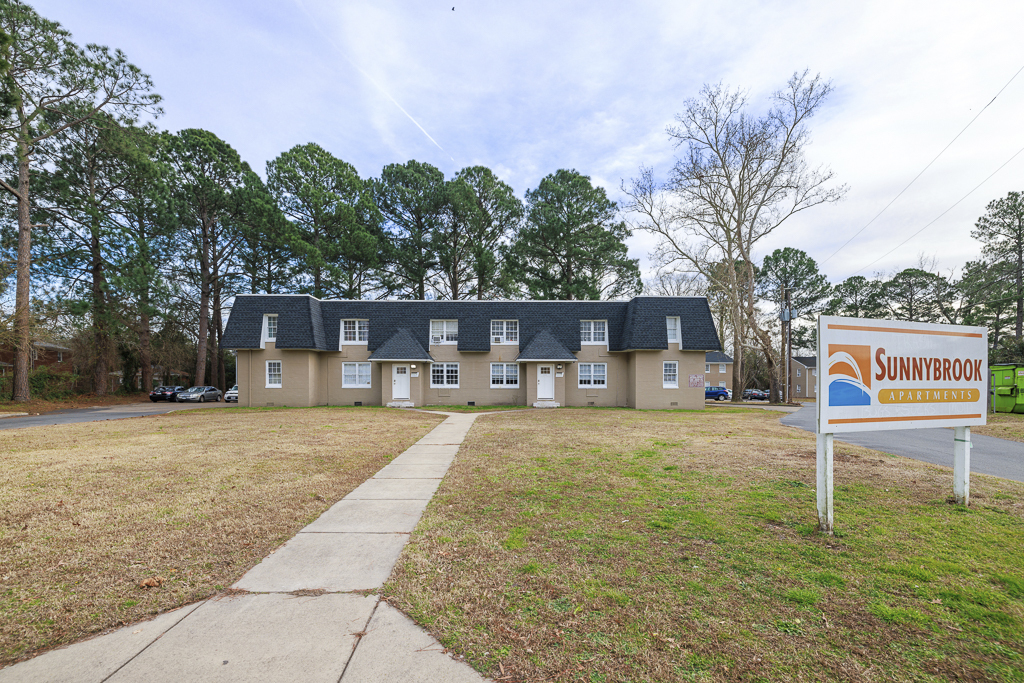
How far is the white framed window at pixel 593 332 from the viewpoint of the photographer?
28359 mm

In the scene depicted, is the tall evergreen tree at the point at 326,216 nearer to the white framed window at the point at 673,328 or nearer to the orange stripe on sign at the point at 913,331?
the white framed window at the point at 673,328

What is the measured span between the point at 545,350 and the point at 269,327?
16.2m

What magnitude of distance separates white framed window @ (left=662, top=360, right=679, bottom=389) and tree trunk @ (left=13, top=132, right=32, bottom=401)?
35.8m

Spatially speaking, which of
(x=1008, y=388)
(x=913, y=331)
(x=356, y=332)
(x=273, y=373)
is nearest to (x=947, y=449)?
(x=913, y=331)

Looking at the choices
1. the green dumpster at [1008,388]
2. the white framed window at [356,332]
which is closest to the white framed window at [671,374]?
the green dumpster at [1008,388]

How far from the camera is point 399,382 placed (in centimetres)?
2666

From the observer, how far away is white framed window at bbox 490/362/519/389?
2797 centimetres

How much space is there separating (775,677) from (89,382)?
47692mm

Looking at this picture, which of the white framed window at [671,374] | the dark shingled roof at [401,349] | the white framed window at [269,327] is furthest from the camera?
the white framed window at [671,374]

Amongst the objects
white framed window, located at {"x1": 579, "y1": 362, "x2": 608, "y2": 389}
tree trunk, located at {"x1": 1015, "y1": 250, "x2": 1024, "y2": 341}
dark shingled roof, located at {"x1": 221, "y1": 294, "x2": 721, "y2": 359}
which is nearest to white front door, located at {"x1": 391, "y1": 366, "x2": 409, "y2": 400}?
dark shingled roof, located at {"x1": 221, "y1": 294, "x2": 721, "y2": 359}

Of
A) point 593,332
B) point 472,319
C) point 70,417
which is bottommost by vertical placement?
point 70,417

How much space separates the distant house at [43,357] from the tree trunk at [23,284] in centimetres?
229

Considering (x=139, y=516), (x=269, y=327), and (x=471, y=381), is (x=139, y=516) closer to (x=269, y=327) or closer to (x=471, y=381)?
(x=471, y=381)

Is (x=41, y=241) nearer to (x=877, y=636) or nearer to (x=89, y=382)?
(x=89, y=382)
